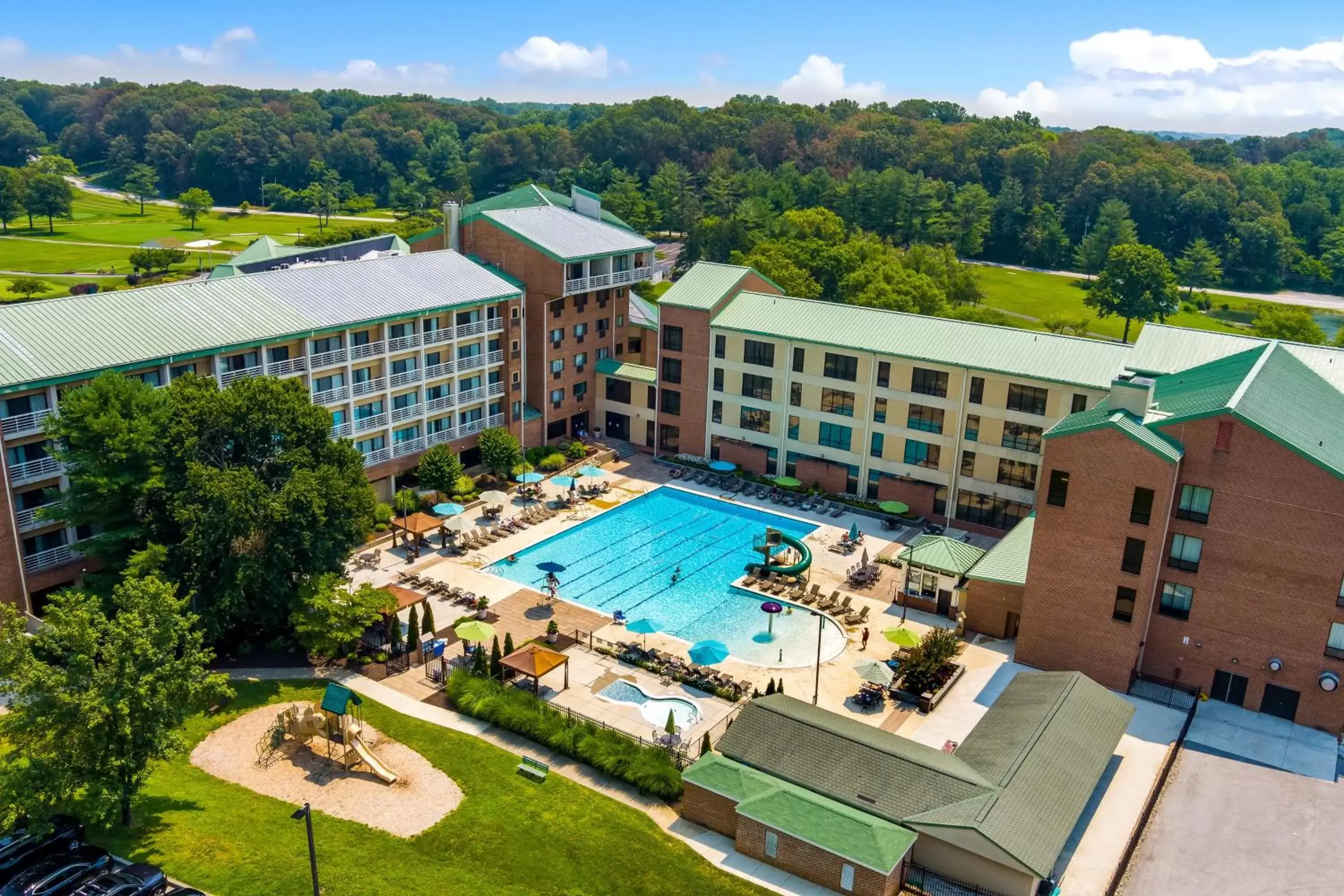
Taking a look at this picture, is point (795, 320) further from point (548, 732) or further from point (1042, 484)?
point (548, 732)

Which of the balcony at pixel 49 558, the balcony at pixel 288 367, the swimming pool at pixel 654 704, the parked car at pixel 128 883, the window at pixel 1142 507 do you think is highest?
the balcony at pixel 288 367

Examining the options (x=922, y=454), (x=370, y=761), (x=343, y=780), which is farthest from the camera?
(x=922, y=454)

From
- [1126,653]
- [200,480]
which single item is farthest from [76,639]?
[1126,653]

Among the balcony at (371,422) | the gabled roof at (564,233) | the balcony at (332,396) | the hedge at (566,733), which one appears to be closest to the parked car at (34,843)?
the hedge at (566,733)

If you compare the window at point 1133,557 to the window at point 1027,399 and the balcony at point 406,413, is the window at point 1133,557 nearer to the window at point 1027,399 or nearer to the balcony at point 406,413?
the window at point 1027,399

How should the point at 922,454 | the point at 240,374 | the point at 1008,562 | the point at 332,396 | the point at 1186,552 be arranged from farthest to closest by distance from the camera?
the point at 922,454 < the point at 332,396 < the point at 240,374 < the point at 1008,562 < the point at 1186,552

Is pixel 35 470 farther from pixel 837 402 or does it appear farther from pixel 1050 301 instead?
pixel 1050 301

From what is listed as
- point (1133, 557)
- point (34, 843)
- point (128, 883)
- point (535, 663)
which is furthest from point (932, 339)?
point (34, 843)

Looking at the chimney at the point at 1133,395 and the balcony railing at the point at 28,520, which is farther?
the balcony railing at the point at 28,520
